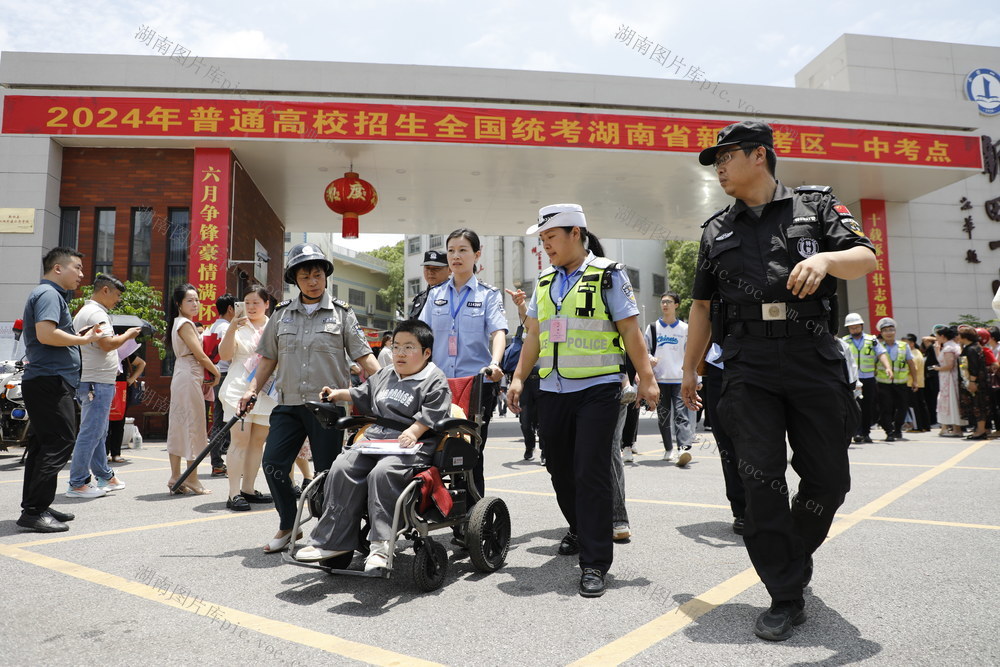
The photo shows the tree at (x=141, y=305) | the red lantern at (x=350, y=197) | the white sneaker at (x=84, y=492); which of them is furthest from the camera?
the red lantern at (x=350, y=197)

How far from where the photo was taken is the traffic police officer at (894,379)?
37.9 feet

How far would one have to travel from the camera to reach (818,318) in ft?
8.97

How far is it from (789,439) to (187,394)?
5.48m

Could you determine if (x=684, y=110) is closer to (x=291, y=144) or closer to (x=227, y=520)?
(x=291, y=144)

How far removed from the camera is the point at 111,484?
643cm

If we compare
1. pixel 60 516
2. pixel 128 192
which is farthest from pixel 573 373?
pixel 128 192

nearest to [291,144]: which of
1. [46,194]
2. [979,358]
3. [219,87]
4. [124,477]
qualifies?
[219,87]

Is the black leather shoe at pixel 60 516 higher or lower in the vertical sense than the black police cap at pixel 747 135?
lower

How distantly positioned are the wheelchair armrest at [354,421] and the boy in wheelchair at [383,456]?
4 centimetres

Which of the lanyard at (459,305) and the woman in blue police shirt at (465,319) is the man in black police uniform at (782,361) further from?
the lanyard at (459,305)

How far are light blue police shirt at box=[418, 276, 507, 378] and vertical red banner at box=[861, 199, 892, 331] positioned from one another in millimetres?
A: 14859

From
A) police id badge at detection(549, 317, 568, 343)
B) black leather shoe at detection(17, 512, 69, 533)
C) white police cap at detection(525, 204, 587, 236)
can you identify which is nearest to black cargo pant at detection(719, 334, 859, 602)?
police id badge at detection(549, 317, 568, 343)

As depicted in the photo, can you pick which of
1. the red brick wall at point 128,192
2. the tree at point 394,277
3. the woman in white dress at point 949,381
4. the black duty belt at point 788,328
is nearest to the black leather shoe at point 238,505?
the black duty belt at point 788,328

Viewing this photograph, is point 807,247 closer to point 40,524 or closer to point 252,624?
point 252,624
